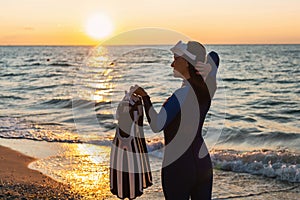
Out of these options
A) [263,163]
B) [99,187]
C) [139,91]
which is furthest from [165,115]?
[263,163]

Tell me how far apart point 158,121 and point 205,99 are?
1.52 ft

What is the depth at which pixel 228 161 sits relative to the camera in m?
10.6

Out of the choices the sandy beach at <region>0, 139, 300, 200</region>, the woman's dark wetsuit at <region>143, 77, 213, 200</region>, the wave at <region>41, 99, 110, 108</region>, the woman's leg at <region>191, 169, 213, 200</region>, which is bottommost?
the wave at <region>41, 99, 110, 108</region>

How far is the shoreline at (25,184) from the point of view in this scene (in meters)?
7.38

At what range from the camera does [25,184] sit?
7.98m

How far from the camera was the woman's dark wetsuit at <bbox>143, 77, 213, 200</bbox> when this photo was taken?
367cm

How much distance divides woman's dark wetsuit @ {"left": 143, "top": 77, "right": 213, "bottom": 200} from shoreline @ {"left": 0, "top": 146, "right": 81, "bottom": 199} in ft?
12.4

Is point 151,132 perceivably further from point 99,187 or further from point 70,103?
point 70,103

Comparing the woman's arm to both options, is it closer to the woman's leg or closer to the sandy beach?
the woman's leg

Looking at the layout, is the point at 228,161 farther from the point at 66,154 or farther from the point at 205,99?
the point at 205,99

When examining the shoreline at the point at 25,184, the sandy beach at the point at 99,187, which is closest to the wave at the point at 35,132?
the shoreline at the point at 25,184

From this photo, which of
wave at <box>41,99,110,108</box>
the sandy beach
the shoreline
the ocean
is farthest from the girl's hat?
wave at <box>41,99,110,108</box>

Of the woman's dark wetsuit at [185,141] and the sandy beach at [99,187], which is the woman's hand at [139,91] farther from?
the sandy beach at [99,187]

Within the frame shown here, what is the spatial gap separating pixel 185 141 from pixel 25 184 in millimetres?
4848
